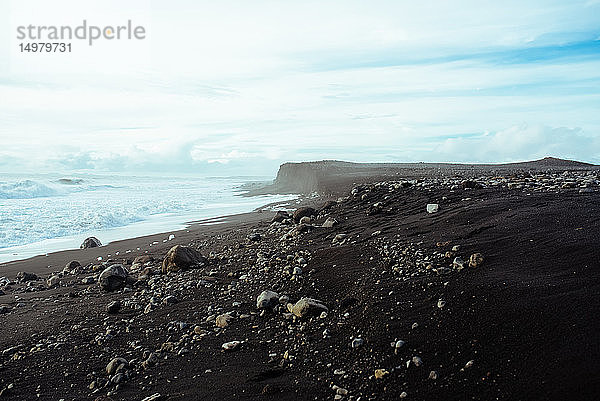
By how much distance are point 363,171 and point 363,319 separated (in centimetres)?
1893

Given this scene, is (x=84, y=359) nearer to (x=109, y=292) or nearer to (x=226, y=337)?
(x=226, y=337)

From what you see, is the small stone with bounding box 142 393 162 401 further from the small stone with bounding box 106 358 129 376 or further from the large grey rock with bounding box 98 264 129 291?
the large grey rock with bounding box 98 264 129 291

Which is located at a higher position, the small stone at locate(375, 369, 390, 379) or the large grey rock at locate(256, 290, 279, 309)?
the large grey rock at locate(256, 290, 279, 309)

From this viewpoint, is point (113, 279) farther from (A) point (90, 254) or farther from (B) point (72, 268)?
(A) point (90, 254)

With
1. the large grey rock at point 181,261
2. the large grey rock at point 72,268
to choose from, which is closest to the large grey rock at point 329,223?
the large grey rock at point 181,261

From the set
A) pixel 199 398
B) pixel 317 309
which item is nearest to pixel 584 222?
pixel 317 309

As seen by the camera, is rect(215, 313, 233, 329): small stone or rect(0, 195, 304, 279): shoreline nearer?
rect(215, 313, 233, 329): small stone

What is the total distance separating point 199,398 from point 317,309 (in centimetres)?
154

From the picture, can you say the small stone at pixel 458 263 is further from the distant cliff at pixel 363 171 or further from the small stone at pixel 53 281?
the distant cliff at pixel 363 171

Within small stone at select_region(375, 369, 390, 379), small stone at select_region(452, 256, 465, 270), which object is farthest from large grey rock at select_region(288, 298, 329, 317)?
small stone at select_region(452, 256, 465, 270)

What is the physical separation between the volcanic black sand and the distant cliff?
333 inches

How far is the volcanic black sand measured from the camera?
3457 millimetres

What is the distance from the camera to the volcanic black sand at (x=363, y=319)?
3.46 metres

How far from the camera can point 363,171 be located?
23.0m
